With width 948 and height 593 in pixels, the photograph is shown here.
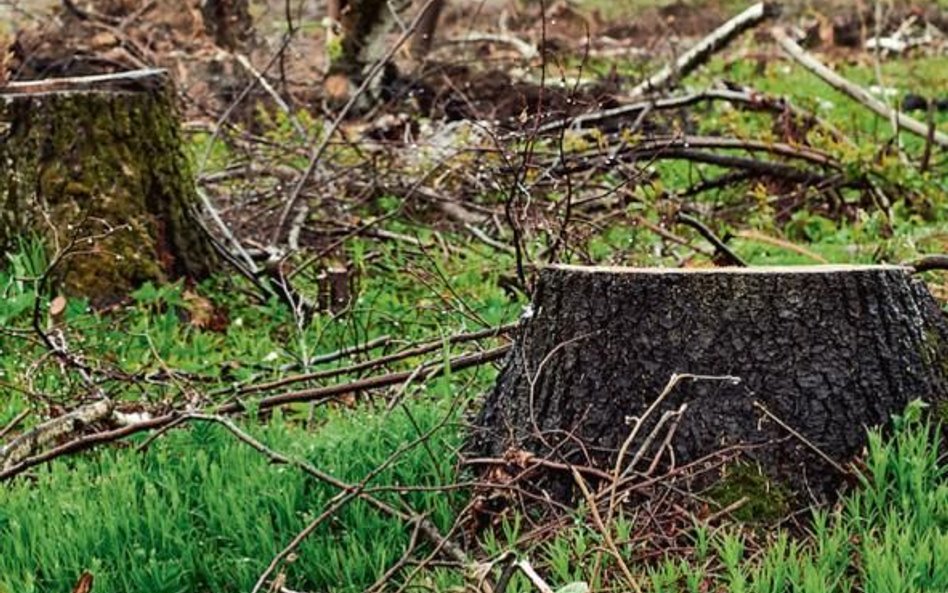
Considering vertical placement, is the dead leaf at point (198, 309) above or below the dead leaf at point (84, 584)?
below

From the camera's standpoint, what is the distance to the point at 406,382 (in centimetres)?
398

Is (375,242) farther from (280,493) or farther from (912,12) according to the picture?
(912,12)

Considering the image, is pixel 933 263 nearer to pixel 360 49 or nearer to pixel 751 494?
pixel 751 494

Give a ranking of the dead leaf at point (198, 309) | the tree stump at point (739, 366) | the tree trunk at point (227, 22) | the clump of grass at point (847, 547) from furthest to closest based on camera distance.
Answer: the tree trunk at point (227, 22) < the dead leaf at point (198, 309) < the tree stump at point (739, 366) < the clump of grass at point (847, 547)

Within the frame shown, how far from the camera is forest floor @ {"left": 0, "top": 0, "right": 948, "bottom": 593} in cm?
321

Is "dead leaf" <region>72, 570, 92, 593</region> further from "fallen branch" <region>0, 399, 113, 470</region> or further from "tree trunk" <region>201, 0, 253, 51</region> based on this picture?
"tree trunk" <region>201, 0, 253, 51</region>

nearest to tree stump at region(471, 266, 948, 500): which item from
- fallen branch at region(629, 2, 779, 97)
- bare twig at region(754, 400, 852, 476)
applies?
bare twig at region(754, 400, 852, 476)

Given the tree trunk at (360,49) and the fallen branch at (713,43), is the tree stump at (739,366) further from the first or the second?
the tree trunk at (360,49)

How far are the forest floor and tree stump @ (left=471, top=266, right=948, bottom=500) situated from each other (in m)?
0.09

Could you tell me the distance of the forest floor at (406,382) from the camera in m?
3.21

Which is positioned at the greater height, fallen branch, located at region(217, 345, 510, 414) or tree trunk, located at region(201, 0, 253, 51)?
fallen branch, located at region(217, 345, 510, 414)

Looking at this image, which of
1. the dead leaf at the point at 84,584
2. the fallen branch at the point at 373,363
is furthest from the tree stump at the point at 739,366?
the dead leaf at the point at 84,584

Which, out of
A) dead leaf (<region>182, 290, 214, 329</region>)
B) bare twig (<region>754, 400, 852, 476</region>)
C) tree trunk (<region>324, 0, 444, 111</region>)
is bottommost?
tree trunk (<region>324, 0, 444, 111</region>)

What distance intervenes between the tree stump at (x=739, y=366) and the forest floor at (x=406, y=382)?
3.7 inches
